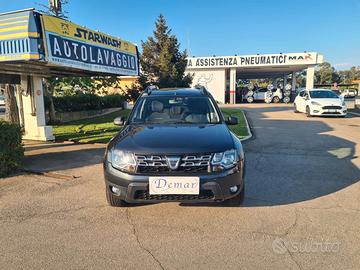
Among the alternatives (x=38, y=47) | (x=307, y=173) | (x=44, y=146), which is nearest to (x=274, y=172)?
(x=307, y=173)

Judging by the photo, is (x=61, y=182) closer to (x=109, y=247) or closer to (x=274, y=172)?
(x=109, y=247)

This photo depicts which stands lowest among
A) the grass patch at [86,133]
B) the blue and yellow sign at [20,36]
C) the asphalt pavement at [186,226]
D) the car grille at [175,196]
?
the asphalt pavement at [186,226]

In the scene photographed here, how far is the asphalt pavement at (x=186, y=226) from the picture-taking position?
301cm

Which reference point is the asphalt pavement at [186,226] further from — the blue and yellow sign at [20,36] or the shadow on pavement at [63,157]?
the blue and yellow sign at [20,36]

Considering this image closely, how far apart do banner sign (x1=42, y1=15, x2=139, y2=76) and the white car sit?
409 inches

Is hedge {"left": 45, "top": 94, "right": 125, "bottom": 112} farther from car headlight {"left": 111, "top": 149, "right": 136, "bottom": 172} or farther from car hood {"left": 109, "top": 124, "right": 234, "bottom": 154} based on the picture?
car headlight {"left": 111, "top": 149, "right": 136, "bottom": 172}

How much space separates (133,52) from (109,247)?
10230mm

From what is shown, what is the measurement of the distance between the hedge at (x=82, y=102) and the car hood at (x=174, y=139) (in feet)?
38.7

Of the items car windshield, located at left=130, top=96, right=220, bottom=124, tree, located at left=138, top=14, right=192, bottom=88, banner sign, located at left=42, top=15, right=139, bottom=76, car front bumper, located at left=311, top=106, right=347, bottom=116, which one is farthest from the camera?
tree, located at left=138, top=14, right=192, bottom=88

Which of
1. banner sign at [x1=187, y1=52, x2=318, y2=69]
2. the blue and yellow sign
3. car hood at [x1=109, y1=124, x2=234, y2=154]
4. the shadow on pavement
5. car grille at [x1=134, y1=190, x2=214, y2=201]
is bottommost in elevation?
the shadow on pavement

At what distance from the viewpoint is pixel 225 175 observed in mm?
3654

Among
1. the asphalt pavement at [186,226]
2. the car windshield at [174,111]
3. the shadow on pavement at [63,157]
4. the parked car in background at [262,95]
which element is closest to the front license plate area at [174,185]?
the asphalt pavement at [186,226]

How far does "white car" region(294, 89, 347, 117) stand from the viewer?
16062mm

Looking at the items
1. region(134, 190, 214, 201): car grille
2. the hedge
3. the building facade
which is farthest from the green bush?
the building facade
